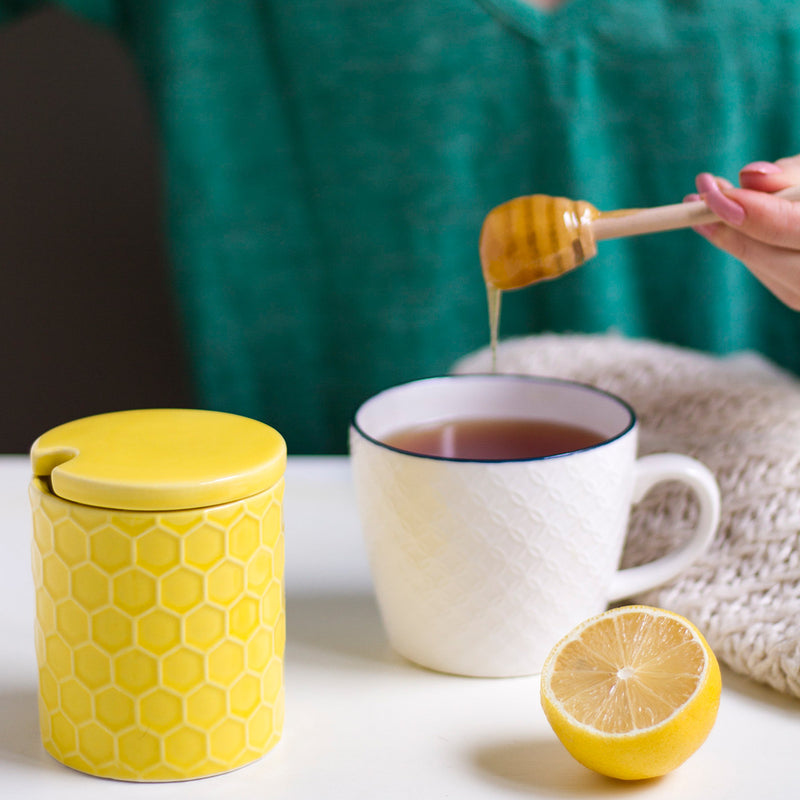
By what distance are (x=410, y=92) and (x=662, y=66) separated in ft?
0.91

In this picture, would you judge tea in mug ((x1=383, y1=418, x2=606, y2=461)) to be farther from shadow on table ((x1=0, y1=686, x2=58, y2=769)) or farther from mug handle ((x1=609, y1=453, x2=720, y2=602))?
shadow on table ((x1=0, y1=686, x2=58, y2=769))

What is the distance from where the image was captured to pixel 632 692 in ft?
1.48

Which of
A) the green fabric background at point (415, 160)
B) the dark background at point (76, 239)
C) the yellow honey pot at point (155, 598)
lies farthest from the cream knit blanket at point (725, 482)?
the dark background at point (76, 239)

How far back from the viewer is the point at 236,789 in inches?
17.6

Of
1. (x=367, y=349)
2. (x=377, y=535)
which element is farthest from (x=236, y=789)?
(x=367, y=349)

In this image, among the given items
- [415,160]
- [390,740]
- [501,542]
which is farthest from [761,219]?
[415,160]

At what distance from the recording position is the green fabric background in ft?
3.59

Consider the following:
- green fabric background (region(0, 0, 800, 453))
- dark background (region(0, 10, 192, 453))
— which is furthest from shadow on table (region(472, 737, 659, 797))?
dark background (region(0, 10, 192, 453))

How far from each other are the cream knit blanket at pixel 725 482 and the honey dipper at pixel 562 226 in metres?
0.15

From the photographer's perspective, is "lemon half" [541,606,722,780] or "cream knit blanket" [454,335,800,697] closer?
"lemon half" [541,606,722,780]

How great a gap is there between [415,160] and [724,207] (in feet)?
2.13

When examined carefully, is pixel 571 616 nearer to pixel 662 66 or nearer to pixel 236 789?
pixel 236 789

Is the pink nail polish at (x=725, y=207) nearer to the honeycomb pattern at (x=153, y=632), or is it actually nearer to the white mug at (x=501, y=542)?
the white mug at (x=501, y=542)

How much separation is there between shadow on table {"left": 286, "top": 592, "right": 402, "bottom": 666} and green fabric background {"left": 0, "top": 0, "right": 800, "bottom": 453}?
1.95 ft
